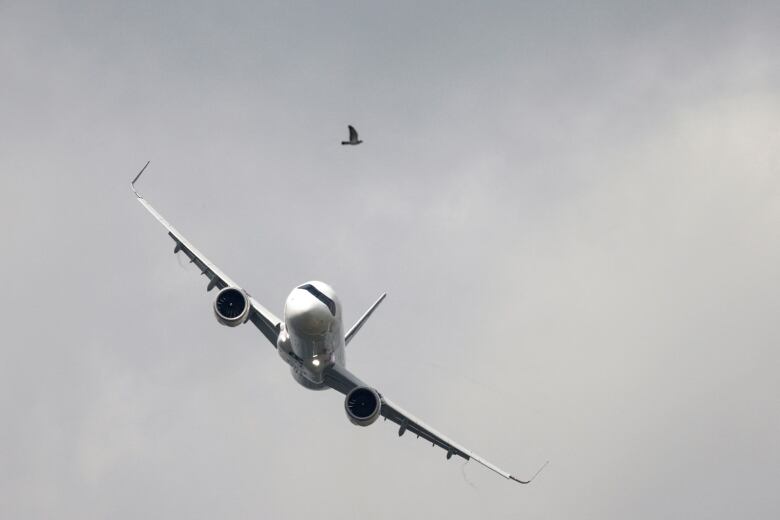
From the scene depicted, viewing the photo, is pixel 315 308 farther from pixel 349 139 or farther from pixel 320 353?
pixel 349 139

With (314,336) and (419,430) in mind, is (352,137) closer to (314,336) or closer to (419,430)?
(314,336)

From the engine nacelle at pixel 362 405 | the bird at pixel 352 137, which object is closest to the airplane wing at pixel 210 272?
the engine nacelle at pixel 362 405

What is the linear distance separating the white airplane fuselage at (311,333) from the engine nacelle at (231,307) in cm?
282

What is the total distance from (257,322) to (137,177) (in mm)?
12039

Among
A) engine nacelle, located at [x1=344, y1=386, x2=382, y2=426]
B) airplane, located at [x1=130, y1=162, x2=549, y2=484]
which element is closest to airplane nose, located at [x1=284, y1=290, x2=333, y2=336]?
airplane, located at [x1=130, y1=162, x2=549, y2=484]

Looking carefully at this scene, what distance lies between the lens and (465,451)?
69188 millimetres

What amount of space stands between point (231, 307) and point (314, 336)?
5.70m

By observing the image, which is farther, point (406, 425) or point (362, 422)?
point (406, 425)

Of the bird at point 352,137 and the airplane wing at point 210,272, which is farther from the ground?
the bird at point 352,137

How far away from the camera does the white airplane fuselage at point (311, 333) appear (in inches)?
2201

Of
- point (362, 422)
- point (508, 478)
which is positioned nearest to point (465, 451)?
point (508, 478)

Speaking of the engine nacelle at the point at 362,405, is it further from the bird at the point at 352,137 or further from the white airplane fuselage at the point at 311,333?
the bird at the point at 352,137

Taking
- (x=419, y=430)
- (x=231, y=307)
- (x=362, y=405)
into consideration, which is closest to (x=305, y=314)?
(x=231, y=307)

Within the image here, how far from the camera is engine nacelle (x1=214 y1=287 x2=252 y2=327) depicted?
59.0 m
